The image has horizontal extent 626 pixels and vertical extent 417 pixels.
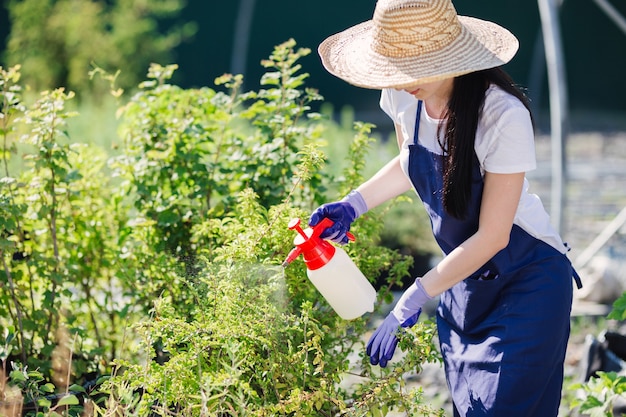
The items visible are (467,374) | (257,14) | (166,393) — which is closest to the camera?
(166,393)

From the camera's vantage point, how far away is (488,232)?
6.68 feet

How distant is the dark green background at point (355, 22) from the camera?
11469mm

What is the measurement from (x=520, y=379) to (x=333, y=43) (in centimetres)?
102

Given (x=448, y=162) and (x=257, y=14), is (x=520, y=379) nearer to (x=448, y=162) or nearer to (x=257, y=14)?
(x=448, y=162)

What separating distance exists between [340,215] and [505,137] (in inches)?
22.1

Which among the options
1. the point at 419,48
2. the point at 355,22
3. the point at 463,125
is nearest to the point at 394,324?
the point at 463,125

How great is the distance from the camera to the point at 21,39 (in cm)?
933

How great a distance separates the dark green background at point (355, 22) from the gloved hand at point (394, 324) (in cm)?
931

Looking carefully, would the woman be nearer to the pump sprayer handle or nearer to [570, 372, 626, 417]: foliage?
the pump sprayer handle

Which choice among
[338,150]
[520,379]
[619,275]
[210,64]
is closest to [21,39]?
[210,64]

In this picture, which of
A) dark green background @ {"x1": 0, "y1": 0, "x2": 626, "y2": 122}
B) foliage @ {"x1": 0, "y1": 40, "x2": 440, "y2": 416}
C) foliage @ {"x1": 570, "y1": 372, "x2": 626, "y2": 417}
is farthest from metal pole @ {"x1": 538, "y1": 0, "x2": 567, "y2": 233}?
dark green background @ {"x1": 0, "y1": 0, "x2": 626, "y2": 122}

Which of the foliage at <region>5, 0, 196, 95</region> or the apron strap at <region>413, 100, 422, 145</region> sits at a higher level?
the apron strap at <region>413, 100, 422, 145</region>

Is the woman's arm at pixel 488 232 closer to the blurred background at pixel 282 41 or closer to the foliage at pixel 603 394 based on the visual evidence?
Result: the foliage at pixel 603 394

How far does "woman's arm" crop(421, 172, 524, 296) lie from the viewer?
201cm
